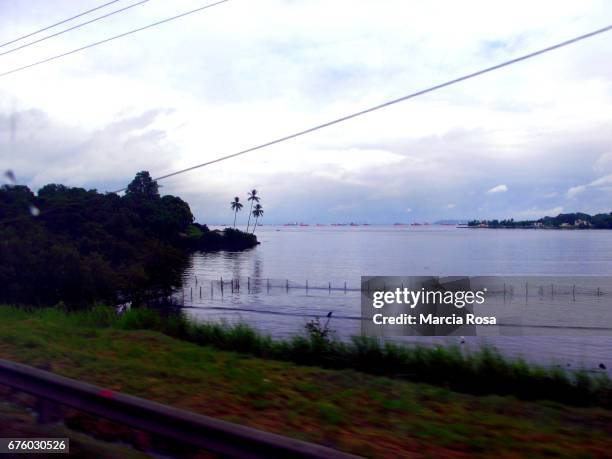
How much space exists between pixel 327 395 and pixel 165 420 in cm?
270

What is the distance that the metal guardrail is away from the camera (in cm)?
421

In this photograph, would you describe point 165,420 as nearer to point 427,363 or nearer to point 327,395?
point 327,395

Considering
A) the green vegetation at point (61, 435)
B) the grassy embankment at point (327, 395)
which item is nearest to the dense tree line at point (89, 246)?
the grassy embankment at point (327, 395)

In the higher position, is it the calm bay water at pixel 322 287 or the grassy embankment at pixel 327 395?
the grassy embankment at pixel 327 395

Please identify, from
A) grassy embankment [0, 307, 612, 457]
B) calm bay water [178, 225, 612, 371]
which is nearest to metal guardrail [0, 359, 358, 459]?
grassy embankment [0, 307, 612, 457]

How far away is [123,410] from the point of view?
5035mm

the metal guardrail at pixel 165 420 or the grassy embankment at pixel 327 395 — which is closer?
the metal guardrail at pixel 165 420

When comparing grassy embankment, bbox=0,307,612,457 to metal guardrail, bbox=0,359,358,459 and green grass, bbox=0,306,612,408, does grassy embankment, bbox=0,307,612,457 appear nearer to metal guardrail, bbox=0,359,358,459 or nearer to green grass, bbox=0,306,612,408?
green grass, bbox=0,306,612,408

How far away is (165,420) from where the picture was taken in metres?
4.77

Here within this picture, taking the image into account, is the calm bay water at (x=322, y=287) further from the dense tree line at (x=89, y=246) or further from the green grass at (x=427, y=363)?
the green grass at (x=427, y=363)

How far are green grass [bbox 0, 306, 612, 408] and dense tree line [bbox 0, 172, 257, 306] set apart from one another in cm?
2104

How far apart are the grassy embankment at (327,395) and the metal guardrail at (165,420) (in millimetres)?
1113

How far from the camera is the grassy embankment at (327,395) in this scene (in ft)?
17.8

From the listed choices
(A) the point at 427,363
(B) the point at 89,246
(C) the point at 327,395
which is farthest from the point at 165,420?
(B) the point at 89,246
